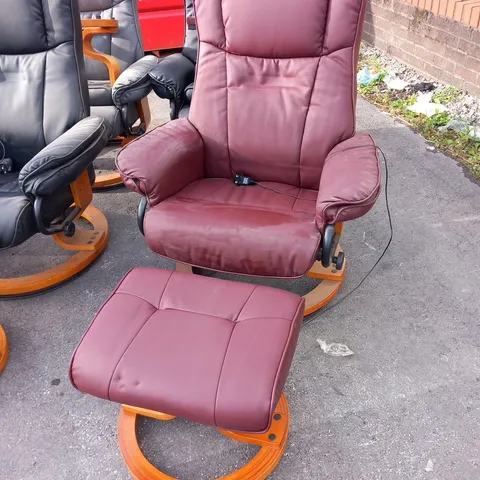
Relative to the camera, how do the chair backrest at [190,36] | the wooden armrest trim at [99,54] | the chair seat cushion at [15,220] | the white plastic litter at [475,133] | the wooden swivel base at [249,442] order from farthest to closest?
the white plastic litter at [475,133] < the chair backrest at [190,36] < the wooden armrest trim at [99,54] < the chair seat cushion at [15,220] < the wooden swivel base at [249,442]

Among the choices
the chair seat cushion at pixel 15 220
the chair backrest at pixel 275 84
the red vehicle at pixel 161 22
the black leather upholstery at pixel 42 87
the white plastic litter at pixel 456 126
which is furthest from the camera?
the red vehicle at pixel 161 22

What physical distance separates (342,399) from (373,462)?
0.68 feet

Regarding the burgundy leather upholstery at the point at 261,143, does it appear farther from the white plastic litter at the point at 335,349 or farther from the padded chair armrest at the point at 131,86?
the padded chair armrest at the point at 131,86

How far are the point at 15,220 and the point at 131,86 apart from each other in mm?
980

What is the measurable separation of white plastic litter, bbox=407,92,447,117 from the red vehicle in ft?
7.16

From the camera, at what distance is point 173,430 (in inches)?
53.8

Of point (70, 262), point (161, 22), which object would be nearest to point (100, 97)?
point (70, 262)

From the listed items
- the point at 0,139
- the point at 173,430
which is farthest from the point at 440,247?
the point at 0,139

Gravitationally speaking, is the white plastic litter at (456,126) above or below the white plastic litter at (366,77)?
below

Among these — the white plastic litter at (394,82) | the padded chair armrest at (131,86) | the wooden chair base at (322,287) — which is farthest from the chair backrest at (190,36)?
the white plastic litter at (394,82)

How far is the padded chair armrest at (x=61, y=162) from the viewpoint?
152 centimetres

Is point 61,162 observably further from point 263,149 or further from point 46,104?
point 263,149

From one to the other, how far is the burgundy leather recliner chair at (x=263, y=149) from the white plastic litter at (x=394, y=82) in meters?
1.87

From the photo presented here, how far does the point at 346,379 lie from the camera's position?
4.86 feet
